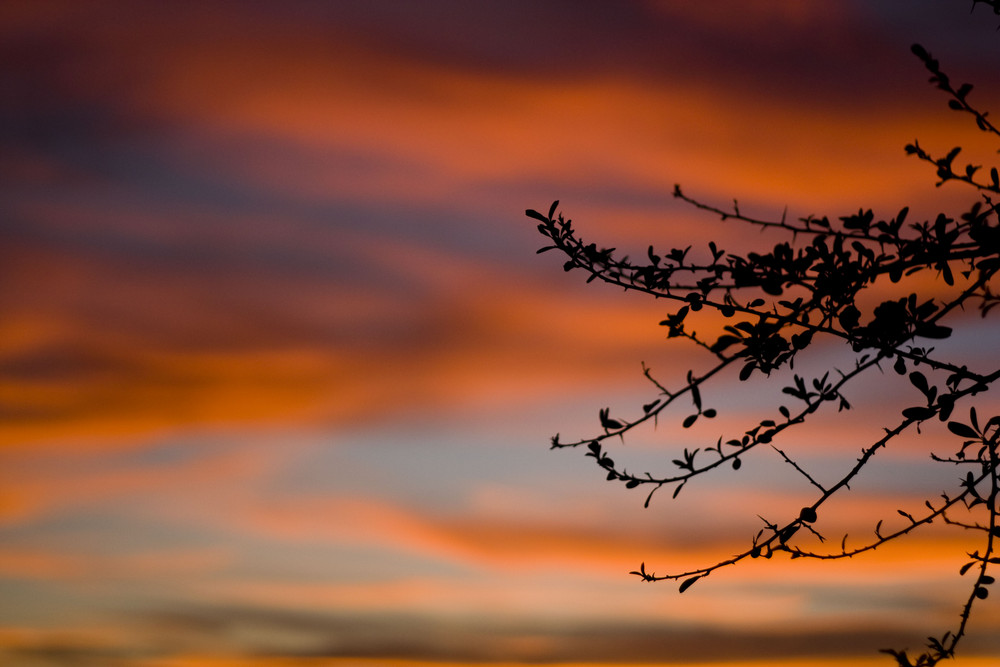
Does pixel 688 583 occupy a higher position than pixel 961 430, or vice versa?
pixel 961 430

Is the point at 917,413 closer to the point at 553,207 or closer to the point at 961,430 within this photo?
the point at 961,430

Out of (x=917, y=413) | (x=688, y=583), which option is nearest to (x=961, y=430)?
(x=917, y=413)

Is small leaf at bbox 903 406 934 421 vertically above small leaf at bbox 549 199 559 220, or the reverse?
small leaf at bbox 549 199 559 220

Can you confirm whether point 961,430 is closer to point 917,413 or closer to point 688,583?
point 917,413

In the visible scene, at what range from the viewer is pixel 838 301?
5.63m

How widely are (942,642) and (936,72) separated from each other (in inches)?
107

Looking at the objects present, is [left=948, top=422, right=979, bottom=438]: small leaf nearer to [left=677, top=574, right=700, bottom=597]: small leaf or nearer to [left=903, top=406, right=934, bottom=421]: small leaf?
[left=903, top=406, right=934, bottom=421]: small leaf

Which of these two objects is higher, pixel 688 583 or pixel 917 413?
pixel 917 413

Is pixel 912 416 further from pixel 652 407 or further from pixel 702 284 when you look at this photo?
pixel 652 407

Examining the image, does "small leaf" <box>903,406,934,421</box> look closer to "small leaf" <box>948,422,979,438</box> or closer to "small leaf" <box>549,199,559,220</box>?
"small leaf" <box>948,422,979,438</box>

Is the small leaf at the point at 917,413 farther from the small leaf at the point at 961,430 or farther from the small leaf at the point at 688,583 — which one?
the small leaf at the point at 688,583

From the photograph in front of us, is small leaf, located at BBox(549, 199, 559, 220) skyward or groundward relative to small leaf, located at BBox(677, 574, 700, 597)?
skyward

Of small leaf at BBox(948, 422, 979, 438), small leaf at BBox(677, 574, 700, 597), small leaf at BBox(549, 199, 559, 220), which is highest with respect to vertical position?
small leaf at BBox(549, 199, 559, 220)

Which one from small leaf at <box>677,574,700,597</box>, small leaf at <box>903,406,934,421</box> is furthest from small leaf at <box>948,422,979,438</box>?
small leaf at <box>677,574,700,597</box>
